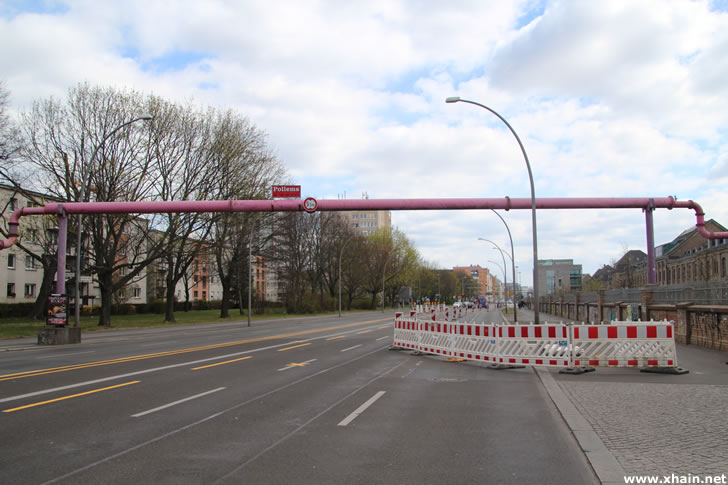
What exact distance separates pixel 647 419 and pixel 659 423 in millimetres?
257

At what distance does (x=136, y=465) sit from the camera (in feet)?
17.3

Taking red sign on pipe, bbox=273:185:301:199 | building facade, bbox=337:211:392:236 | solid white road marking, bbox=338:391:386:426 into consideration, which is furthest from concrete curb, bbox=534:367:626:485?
building facade, bbox=337:211:392:236

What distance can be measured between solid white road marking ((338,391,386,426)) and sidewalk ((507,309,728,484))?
2909 mm

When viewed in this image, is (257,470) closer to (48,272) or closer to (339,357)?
(339,357)

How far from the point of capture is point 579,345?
13.0 m

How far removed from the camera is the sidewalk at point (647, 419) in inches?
205

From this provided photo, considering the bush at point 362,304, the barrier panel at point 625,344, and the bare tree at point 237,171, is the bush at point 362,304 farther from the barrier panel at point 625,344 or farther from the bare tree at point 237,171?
the barrier panel at point 625,344

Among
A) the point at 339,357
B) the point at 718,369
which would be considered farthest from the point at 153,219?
the point at 718,369

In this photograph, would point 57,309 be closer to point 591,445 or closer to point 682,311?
point 591,445

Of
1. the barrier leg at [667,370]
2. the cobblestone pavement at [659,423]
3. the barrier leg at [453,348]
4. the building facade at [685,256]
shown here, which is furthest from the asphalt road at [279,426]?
the building facade at [685,256]

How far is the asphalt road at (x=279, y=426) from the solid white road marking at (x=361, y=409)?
31 mm

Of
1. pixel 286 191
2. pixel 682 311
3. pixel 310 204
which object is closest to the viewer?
pixel 682 311

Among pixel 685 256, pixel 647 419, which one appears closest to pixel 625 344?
pixel 647 419

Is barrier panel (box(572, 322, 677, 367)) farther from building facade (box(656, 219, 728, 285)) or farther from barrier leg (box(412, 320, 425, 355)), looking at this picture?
building facade (box(656, 219, 728, 285))
